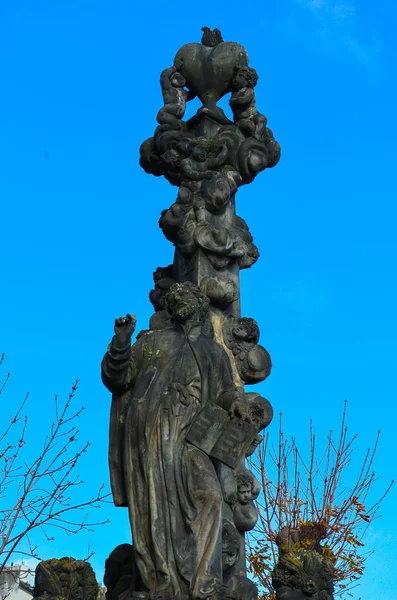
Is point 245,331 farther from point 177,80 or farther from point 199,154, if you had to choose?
point 177,80

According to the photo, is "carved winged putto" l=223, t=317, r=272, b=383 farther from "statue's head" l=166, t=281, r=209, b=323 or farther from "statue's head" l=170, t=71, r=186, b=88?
"statue's head" l=170, t=71, r=186, b=88

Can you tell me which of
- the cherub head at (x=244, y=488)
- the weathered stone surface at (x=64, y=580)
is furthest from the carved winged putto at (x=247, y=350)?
the weathered stone surface at (x=64, y=580)

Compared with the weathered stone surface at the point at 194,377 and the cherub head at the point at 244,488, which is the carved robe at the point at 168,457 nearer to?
the weathered stone surface at the point at 194,377

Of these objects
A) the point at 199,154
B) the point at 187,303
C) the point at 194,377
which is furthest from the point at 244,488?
the point at 199,154

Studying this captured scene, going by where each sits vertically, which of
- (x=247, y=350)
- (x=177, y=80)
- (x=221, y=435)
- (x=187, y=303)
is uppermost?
(x=177, y=80)

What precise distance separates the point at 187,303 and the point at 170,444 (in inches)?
50.2

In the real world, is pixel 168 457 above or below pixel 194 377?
below

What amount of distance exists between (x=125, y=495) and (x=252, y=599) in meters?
1.35

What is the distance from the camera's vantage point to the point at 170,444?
30.6ft

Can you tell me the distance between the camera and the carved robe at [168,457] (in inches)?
352

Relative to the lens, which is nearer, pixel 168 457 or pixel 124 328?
pixel 168 457

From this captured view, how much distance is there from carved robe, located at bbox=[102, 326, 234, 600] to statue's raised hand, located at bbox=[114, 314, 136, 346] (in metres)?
0.11

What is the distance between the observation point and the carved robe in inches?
352

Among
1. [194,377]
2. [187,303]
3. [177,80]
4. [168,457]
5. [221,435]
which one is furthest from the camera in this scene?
[177,80]
